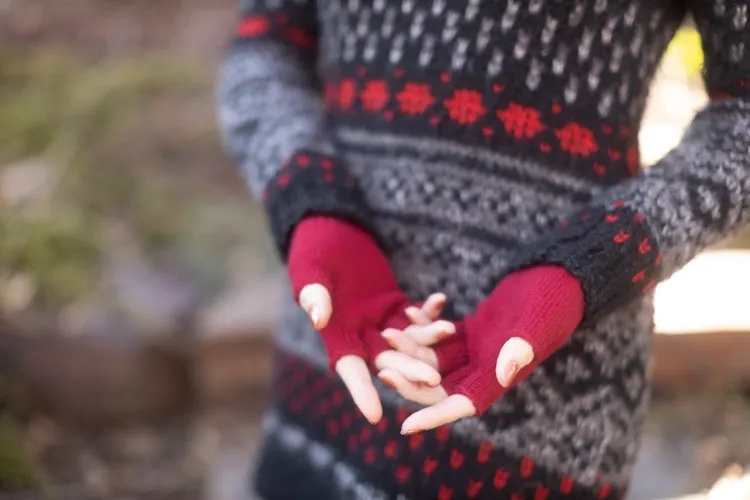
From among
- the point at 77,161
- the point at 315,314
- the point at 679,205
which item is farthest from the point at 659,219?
the point at 77,161

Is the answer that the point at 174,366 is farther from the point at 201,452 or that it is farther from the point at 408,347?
the point at 408,347

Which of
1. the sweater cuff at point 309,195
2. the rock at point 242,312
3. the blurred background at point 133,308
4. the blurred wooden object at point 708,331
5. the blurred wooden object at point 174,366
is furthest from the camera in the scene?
the rock at point 242,312

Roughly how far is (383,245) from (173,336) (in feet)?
3.57

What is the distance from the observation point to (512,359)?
1.42 ft

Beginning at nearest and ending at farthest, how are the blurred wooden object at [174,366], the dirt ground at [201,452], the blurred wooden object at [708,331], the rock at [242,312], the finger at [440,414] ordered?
the finger at [440,414] < the blurred wooden object at [708,331] < the dirt ground at [201,452] < the blurred wooden object at [174,366] < the rock at [242,312]

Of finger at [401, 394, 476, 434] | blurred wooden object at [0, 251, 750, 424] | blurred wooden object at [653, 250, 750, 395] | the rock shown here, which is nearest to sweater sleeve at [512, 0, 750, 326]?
finger at [401, 394, 476, 434]

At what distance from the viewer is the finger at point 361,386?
0.46 metres

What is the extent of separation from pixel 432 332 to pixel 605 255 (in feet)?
0.38

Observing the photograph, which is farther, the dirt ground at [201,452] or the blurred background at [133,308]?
the blurred background at [133,308]

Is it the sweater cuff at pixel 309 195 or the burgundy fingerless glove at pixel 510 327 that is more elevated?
the sweater cuff at pixel 309 195

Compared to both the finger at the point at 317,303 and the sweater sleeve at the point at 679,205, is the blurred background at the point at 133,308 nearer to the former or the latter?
the sweater sleeve at the point at 679,205

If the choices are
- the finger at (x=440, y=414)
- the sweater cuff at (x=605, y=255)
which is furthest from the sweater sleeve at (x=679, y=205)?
the finger at (x=440, y=414)

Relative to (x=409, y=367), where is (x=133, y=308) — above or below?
above

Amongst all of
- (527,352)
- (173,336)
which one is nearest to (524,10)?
(527,352)
